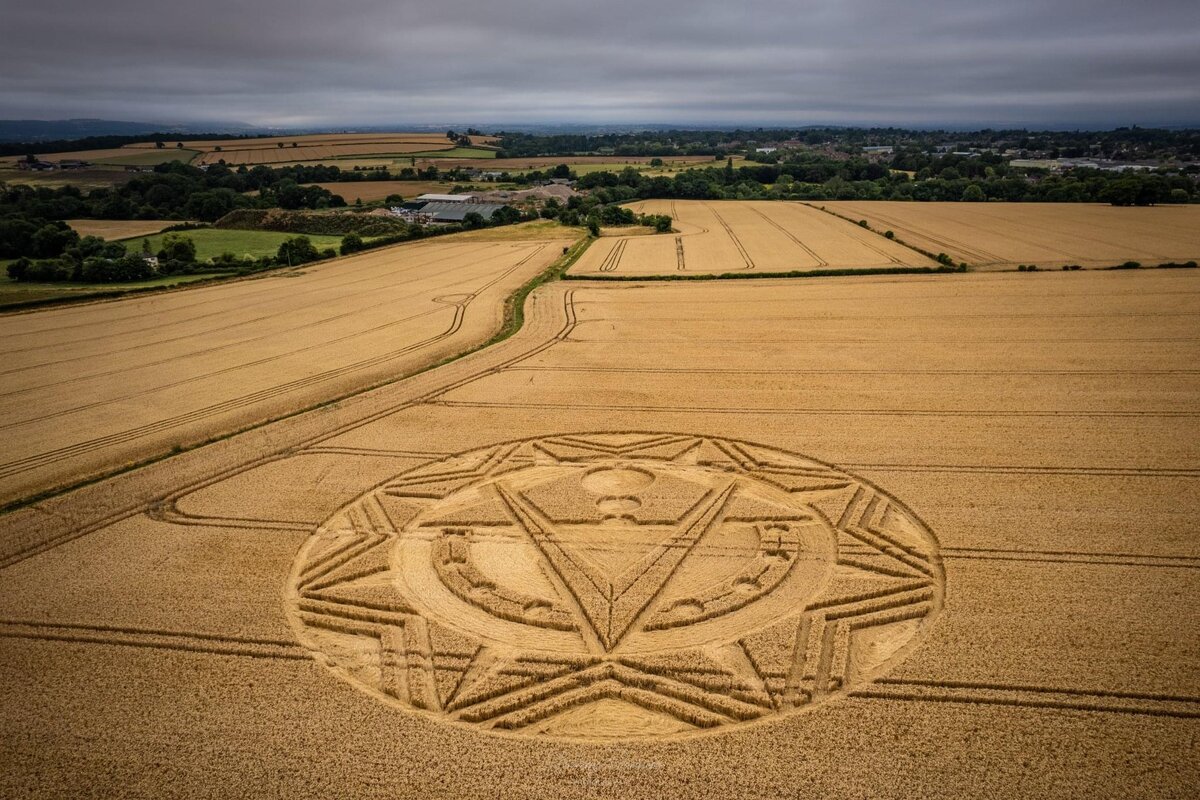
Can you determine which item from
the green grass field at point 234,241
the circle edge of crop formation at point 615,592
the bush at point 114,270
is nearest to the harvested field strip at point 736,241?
the circle edge of crop formation at point 615,592

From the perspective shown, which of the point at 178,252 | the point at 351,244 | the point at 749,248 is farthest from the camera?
the point at 351,244

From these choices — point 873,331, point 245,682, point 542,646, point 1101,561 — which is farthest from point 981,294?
point 245,682

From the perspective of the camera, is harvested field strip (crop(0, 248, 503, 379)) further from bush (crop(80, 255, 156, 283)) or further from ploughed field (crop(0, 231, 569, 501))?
bush (crop(80, 255, 156, 283))

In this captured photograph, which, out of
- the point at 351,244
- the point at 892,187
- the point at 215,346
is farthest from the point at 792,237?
the point at 215,346

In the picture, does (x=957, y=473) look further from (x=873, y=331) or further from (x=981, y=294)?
(x=981, y=294)

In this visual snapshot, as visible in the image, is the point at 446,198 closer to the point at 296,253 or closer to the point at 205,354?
the point at 296,253

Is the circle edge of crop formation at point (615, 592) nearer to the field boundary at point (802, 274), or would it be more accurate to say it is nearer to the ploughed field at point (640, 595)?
the ploughed field at point (640, 595)
